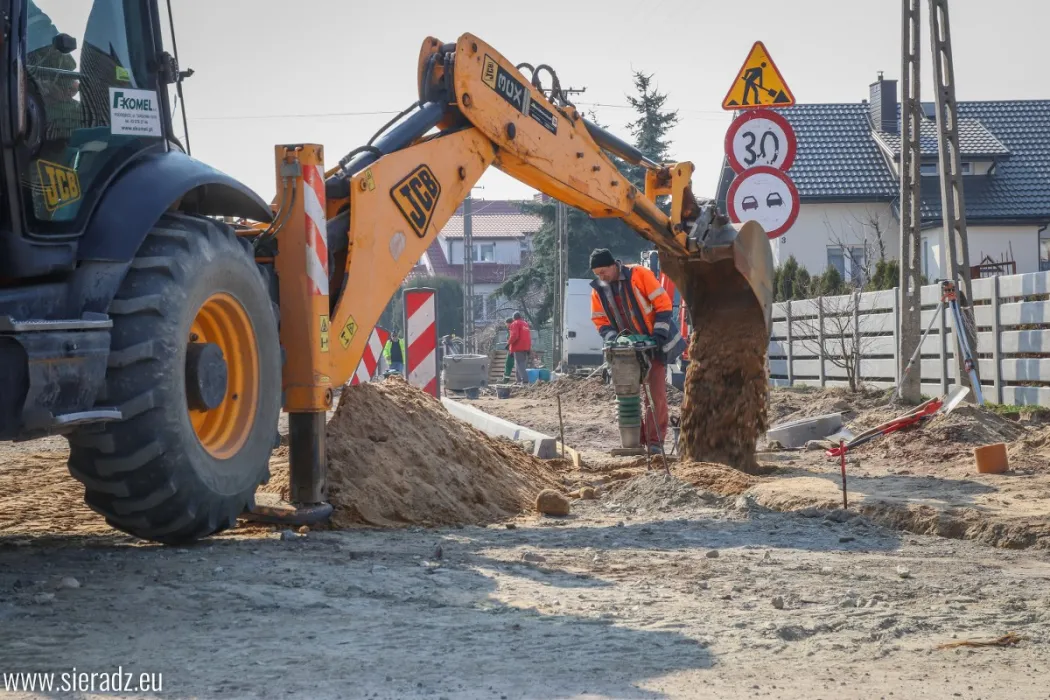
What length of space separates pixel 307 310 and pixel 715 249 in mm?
4152

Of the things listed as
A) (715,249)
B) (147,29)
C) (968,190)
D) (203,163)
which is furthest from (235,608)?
(968,190)

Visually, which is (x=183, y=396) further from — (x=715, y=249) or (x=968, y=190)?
(x=968, y=190)

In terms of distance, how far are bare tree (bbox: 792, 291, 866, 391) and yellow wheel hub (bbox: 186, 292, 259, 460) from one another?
500 inches

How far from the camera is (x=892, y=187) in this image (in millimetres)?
39594

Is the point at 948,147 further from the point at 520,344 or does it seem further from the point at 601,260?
the point at 520,344

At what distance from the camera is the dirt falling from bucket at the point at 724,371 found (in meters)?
9.32

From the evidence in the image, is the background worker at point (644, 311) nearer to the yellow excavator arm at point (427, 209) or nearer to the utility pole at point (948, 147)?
the yellow excavator arm at point (427, 209)

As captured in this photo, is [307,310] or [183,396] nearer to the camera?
[183,396]

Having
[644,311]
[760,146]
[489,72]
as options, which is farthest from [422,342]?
[489,72]

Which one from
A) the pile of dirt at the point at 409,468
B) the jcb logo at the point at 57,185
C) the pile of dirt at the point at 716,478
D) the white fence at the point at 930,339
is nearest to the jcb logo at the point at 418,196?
the pile of dirt at the point at 409,468

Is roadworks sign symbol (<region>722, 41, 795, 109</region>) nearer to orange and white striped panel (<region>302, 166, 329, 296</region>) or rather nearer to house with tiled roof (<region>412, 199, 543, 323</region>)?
orange and white striped panel (<region>302, 166, 329, 296</region>)

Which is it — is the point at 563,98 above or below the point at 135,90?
above

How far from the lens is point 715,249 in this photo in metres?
9.40

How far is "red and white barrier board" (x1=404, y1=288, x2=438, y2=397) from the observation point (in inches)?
515
